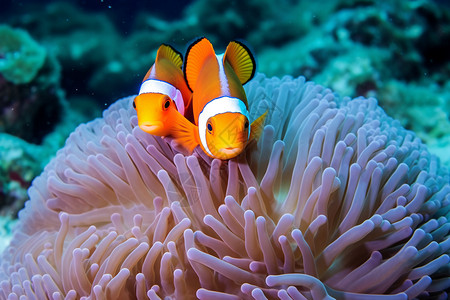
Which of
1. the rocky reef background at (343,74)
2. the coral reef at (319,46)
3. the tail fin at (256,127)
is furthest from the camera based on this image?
the coral reef at (319,46)

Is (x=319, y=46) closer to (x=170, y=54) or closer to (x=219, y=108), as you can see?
(x=170, y=54)

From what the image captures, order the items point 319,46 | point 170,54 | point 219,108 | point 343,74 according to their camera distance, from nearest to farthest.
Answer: point 219,108 → point 170,54 → point 343,74 → point 319,46

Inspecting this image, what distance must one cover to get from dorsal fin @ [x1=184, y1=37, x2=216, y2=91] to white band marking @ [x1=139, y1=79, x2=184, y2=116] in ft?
0.30

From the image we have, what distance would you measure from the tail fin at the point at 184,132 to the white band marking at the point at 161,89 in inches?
4.6

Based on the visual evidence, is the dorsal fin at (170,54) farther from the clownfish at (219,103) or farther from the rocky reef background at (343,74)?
the rocky reef background at (343,74)

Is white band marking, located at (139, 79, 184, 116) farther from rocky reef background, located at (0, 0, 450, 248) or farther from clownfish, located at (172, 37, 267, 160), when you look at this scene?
rocky reef background, located at (0, 0, 450, 248)

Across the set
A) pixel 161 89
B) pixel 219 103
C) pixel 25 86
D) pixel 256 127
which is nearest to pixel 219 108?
A: pixel 219 103

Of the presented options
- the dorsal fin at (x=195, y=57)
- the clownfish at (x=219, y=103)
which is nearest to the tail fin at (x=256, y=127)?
the clownfish at (x=219, y=103)

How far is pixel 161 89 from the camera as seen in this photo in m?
1.57

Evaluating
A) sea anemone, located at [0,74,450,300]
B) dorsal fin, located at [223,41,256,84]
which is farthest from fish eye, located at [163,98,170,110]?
dorsal fin, located at [223,41,256,84]

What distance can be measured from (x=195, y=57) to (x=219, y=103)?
43 centimetres

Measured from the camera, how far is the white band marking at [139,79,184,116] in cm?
155

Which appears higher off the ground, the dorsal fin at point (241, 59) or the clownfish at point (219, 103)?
the dorsal fin at point (241, 59)

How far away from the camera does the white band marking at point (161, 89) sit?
155cm
